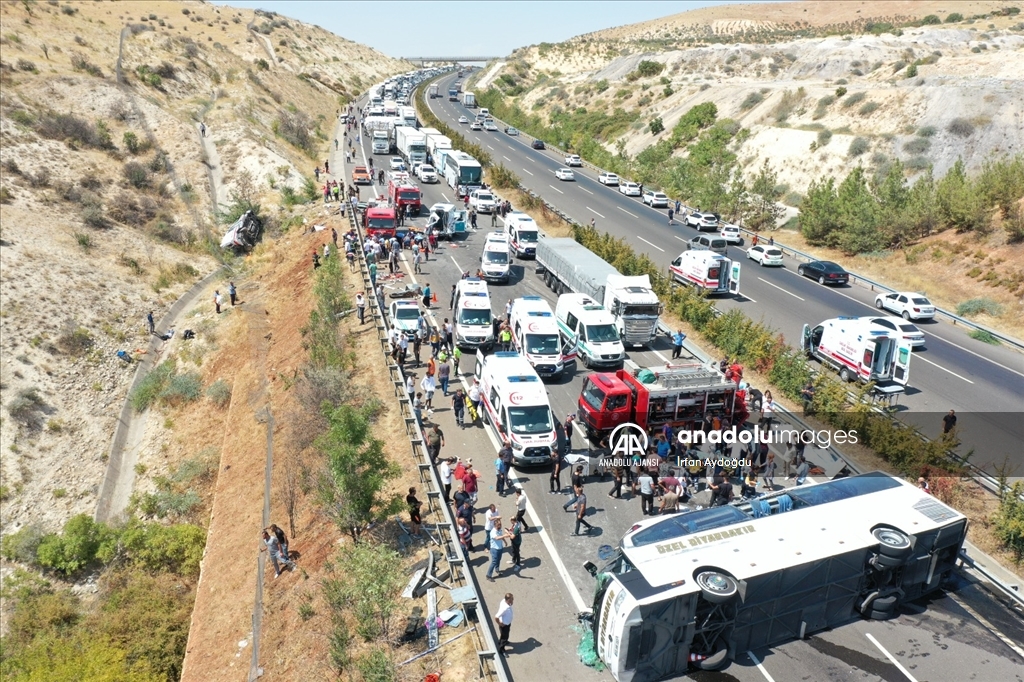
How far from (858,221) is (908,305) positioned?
38.3 feet

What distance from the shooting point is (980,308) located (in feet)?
115

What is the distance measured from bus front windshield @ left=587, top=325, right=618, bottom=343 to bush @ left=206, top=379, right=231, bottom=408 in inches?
709

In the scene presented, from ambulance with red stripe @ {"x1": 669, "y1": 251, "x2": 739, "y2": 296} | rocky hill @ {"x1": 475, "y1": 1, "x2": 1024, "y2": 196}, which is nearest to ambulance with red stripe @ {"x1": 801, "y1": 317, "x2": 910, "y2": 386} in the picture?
ambulance with red stripe @ {"x1": 669, "y1": 251, "x2": 739, "y2": 296}

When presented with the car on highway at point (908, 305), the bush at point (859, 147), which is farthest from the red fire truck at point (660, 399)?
the bush at point (859, 147)

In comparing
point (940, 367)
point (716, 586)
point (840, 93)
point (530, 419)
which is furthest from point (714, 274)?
point (840, 93)

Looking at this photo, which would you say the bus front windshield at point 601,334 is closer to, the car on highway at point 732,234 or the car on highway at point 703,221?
the car on highway at point 732,234

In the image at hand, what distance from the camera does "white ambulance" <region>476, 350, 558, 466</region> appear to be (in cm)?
1984

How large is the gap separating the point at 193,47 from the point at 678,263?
75.4 metres

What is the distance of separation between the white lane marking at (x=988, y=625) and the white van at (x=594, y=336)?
13.7 m

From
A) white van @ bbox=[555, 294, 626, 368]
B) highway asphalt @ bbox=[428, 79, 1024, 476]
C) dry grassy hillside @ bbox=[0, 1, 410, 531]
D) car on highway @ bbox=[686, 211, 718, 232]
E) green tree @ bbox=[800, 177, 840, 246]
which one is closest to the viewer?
highway asphalt @ bbox=[428, 79, 1024, 476]

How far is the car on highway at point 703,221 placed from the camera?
166 ft

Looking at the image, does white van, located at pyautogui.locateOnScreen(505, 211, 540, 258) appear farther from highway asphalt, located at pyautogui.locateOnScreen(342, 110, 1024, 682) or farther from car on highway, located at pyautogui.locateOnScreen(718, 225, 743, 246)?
highway asphalt, located at pyautogui.locateOnScreen(342, 110, 1024, 682)

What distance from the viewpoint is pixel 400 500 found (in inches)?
715

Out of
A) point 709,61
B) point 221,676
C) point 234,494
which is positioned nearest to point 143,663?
point 221,676
